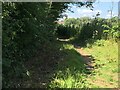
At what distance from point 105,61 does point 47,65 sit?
11.5ft

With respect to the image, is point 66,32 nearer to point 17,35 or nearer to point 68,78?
point 68,78

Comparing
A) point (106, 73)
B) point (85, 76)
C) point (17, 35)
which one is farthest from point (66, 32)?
point (17, 35)

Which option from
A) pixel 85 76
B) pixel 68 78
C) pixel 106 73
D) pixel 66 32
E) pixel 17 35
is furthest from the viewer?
pixel 66 32

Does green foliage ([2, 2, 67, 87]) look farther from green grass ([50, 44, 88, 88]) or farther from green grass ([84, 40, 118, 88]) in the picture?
green grass ([84, 40, 118, 88])

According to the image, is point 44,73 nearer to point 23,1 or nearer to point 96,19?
point 23,1

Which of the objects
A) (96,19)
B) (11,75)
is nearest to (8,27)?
(11,75)

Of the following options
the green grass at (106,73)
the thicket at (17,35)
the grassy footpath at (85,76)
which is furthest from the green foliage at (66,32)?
the thicket at (17,35)

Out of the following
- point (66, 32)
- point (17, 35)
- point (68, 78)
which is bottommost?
point (68, 78)

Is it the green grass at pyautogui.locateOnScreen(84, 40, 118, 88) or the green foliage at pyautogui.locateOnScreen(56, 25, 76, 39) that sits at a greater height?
the green foliage at pyautogui.locateOnScreen(56, 25, 76, 39)

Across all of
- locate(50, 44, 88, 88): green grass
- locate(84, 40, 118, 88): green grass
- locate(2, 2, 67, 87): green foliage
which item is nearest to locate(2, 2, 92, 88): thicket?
locate(2, 2, 67, 87): green foliage

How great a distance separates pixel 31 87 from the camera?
8.45 m

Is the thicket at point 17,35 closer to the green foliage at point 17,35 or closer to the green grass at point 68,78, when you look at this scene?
the green foliage at point 17,35

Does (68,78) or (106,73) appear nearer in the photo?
(68,78)

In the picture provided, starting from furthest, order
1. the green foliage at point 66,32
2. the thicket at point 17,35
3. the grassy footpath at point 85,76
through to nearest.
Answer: the green foliage at point 66,32
the grassy footpath at point 85,76
the thicket at point 17,35
